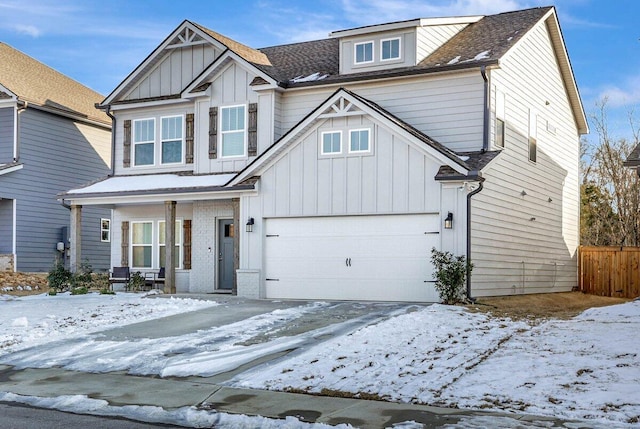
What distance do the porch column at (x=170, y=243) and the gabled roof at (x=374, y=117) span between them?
8.63 ft

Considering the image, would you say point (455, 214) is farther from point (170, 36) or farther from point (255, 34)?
point (255, 34)

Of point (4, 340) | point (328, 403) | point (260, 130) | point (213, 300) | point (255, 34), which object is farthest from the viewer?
point (255, 34)

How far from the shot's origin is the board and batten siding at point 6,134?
2678cm

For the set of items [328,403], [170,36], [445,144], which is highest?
[170,36]

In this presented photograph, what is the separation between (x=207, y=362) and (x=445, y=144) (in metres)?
10.3

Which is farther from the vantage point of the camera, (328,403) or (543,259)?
(543,259)

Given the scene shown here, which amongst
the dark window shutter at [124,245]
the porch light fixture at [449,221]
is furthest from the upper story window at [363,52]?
the dark window shutter at [124,245]

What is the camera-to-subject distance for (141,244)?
25078mm

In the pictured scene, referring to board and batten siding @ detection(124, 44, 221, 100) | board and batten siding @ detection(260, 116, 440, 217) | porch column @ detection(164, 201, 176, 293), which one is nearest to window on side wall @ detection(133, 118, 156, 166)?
board and batten siding @ detection(124, 44, 221, 100)

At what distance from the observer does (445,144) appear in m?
20.1

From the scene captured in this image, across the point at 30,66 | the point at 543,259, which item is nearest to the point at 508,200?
the point at 543,259

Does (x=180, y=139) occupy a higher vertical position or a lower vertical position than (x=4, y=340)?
higher

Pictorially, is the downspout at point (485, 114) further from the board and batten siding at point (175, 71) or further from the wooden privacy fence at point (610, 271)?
the wooden privacy fence at point (610, 271)

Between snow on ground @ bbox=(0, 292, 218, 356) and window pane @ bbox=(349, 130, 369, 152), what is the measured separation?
5.02m
